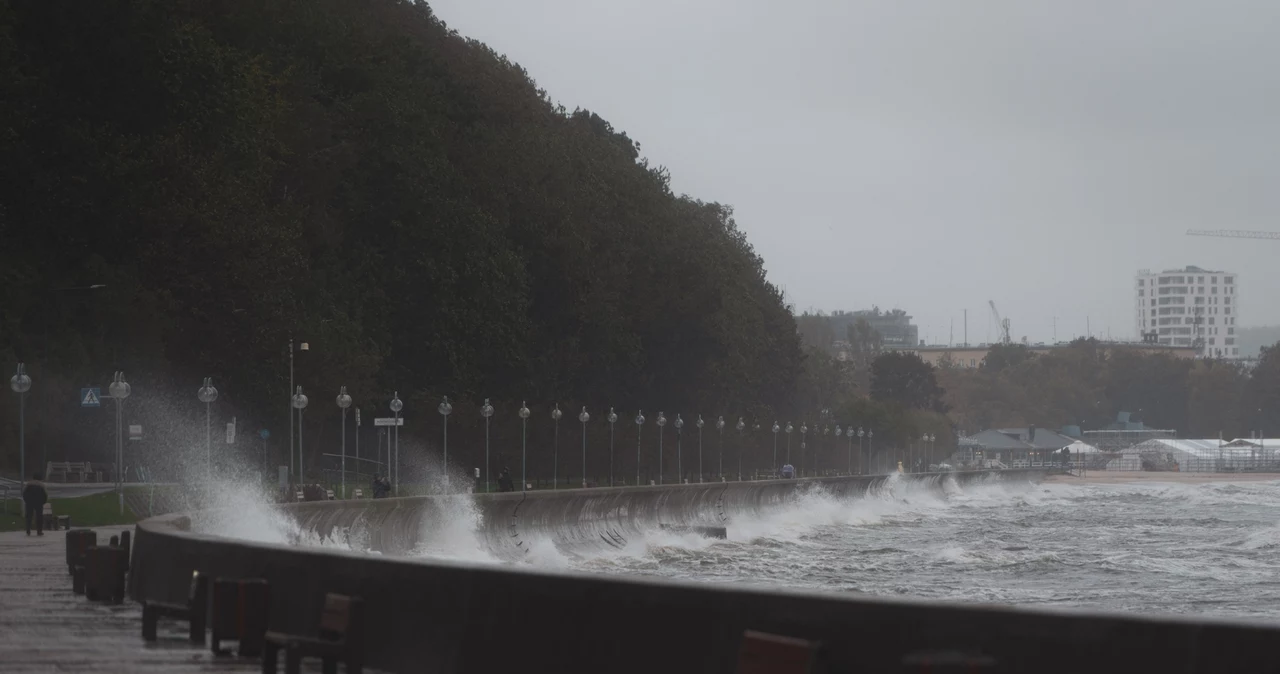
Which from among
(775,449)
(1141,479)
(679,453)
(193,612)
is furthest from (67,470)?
(1141,479)

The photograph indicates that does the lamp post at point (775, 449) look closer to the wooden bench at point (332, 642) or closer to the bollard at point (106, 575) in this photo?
the bollard at point (106, 575)

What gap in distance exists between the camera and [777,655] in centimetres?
836

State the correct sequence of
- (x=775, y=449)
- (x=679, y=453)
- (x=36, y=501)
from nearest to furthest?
(x=36, y=501) < (x=679, y=453) < (x=775, y=449)

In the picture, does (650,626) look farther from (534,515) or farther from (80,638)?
(534,515)

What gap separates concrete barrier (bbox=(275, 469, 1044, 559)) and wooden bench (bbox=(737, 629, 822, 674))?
24.5 meters

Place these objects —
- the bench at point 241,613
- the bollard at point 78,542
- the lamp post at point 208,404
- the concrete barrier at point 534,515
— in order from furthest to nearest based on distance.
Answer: the lamp post at point 208,404, the concrete barrier at point 534,515, the bollard at point 78,542, the bench at point 241,613

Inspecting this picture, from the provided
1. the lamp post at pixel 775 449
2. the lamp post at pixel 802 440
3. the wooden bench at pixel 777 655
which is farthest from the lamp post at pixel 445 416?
the wooden bench at pixel 777 655

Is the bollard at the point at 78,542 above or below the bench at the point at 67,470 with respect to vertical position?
above

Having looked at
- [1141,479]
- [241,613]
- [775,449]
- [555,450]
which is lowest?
[1141,479]

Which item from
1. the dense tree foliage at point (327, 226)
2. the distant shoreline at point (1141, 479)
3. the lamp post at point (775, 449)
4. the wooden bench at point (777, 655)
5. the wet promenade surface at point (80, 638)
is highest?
the dense tree foliage at point (327, 226)

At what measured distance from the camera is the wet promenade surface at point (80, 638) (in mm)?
12836

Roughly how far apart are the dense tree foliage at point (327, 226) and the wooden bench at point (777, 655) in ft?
146

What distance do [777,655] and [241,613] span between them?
6.28 metres

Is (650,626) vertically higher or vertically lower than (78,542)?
higher
